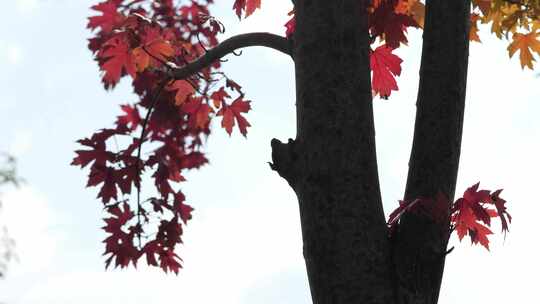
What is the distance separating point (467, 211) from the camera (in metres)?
2.94

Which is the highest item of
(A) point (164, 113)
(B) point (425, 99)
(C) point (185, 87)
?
(A) point (164, 113)

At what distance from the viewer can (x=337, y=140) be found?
2.75 meters

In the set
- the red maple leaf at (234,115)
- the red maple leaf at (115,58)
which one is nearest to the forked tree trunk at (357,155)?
the red maple leaf at (115,58)

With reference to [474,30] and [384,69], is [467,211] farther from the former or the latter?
[474,30]

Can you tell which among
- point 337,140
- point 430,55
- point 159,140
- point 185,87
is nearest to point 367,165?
point 337,140

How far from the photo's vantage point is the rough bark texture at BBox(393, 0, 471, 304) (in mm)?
2779

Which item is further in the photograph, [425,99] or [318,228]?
[425,99]

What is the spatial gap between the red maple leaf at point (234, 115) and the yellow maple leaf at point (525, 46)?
1846 mm

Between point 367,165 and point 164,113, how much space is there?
3.36 m

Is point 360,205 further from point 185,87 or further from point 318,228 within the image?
point 185,87

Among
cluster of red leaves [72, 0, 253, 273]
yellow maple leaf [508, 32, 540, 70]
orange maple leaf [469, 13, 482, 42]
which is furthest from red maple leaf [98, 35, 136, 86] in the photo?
yellow maple leaf [508, 32, 540, 70]

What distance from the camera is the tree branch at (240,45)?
10.6 ft

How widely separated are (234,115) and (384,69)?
1274 mm

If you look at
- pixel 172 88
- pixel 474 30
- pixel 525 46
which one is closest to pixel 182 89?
pixel 172 88
